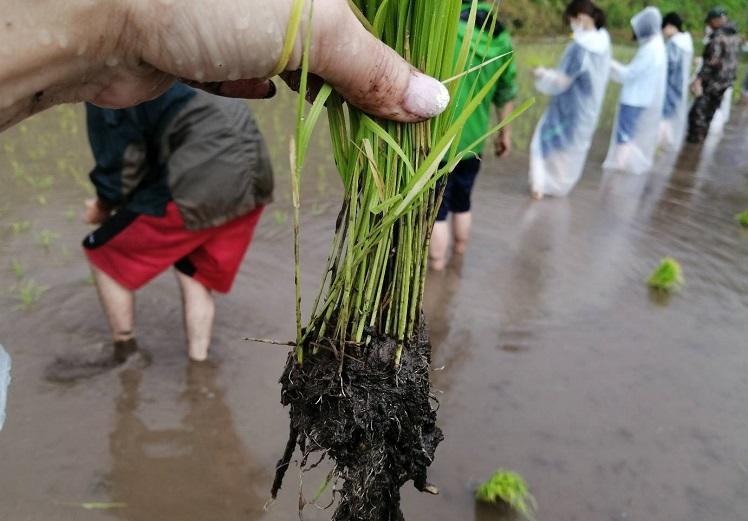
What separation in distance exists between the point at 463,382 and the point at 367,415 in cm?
171

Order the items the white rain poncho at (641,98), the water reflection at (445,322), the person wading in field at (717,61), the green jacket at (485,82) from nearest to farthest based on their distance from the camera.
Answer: the water reflection at (445,322)
the green jacket at (485,82)
the white rain poncho at (641,98)
the person wading in field at (717,61)

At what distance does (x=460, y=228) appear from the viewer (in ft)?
14.5

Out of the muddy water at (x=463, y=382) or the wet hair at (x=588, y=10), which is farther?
the wet hair at (x=588, y=10)

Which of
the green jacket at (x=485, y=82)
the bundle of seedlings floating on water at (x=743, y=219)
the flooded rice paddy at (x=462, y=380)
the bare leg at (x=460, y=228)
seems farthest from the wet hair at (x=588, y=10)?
the bare leg at (x=460, y=228)

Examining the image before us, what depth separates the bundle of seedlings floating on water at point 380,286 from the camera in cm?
138

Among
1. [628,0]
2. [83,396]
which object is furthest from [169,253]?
[628,0]

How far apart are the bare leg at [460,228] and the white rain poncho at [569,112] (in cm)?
170

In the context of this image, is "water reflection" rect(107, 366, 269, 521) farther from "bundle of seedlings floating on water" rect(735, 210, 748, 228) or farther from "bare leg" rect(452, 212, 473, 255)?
"bundle of seedlings floating on water" rect(735, 210, 748, 228)

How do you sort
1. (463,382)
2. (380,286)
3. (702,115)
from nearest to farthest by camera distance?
(380,286) < (463,382) < (702,115)

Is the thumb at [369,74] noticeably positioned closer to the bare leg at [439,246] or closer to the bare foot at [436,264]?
the bare leg at [439,246]

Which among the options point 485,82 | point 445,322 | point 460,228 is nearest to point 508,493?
point 445,322

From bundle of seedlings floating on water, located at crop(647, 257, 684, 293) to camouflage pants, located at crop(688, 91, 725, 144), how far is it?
5491mm

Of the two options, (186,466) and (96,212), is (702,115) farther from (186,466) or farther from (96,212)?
(186,466)

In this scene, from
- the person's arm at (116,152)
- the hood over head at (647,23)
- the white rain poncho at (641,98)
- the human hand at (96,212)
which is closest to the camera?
the person's arm at (116,152)
